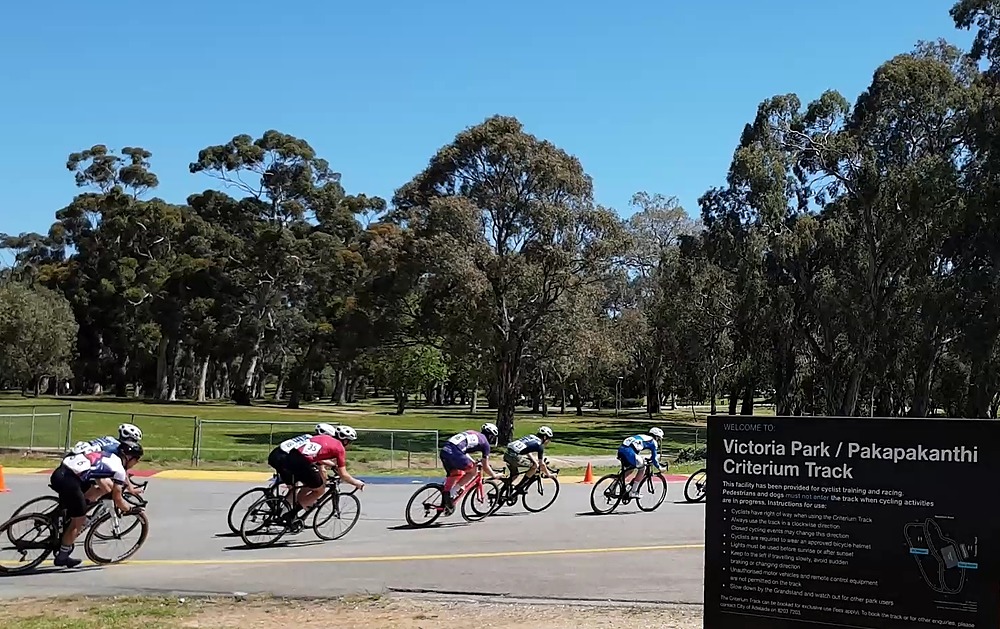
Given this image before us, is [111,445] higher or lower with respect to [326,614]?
higher

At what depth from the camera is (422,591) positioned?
1074cm

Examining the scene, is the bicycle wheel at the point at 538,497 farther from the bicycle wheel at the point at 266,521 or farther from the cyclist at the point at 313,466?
the bicycle wheel at the point at 266,521

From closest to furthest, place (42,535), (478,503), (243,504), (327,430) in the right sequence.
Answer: (42,535) < (327,430) < (243,504) < (478,503)

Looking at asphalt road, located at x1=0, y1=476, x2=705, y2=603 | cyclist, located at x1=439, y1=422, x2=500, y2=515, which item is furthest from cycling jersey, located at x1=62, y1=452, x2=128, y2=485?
cyclist, located at x1=439, y1=422, x2=500, y2=515

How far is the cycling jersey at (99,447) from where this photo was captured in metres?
11.8

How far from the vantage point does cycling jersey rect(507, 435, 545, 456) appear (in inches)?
735

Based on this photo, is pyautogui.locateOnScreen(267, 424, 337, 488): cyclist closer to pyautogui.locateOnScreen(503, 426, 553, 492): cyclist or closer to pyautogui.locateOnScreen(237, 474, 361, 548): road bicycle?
pyautogui.locateOnScreen(237, 474, 361, 548): road bicycle

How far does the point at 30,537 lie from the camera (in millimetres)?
11664

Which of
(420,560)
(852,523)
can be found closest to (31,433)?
(420,560)

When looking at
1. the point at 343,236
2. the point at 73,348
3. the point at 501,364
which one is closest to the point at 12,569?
the point at 501,364

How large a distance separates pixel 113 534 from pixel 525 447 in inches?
325

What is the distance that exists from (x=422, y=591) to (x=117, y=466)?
3990 millimetres

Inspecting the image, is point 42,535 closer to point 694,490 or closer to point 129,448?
point 129,448

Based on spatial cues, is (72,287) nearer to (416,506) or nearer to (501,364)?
(501,364)
